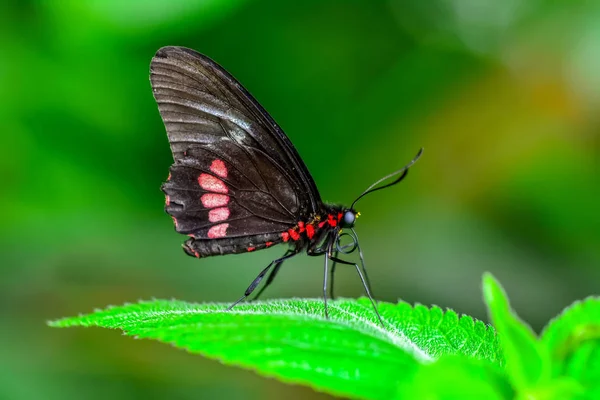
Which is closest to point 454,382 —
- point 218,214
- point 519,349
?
point 519,349

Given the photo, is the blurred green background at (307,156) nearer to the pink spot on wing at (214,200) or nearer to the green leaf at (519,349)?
the pink spot on wing at (214,200)

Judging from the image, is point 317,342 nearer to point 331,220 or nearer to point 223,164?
point 331,220

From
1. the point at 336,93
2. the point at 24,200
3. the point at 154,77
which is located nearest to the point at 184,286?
the point at 24,200

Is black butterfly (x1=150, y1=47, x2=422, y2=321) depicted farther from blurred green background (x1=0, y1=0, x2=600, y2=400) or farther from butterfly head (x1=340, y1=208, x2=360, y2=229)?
blurred green background (x1=0, y1=0, x2=600, y2=400)

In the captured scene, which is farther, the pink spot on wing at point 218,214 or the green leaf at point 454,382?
the pink spot on wing at point 218,214

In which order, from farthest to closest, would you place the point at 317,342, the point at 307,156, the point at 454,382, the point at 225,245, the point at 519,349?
the point at 307,156
the point at 225,245
the point at 317,342
the point at 519,349
the point at 454,382

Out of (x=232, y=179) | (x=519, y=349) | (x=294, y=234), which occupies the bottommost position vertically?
(x=519, y=349)

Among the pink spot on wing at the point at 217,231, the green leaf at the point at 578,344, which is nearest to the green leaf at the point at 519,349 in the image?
the green leaf at the point at 578,344
